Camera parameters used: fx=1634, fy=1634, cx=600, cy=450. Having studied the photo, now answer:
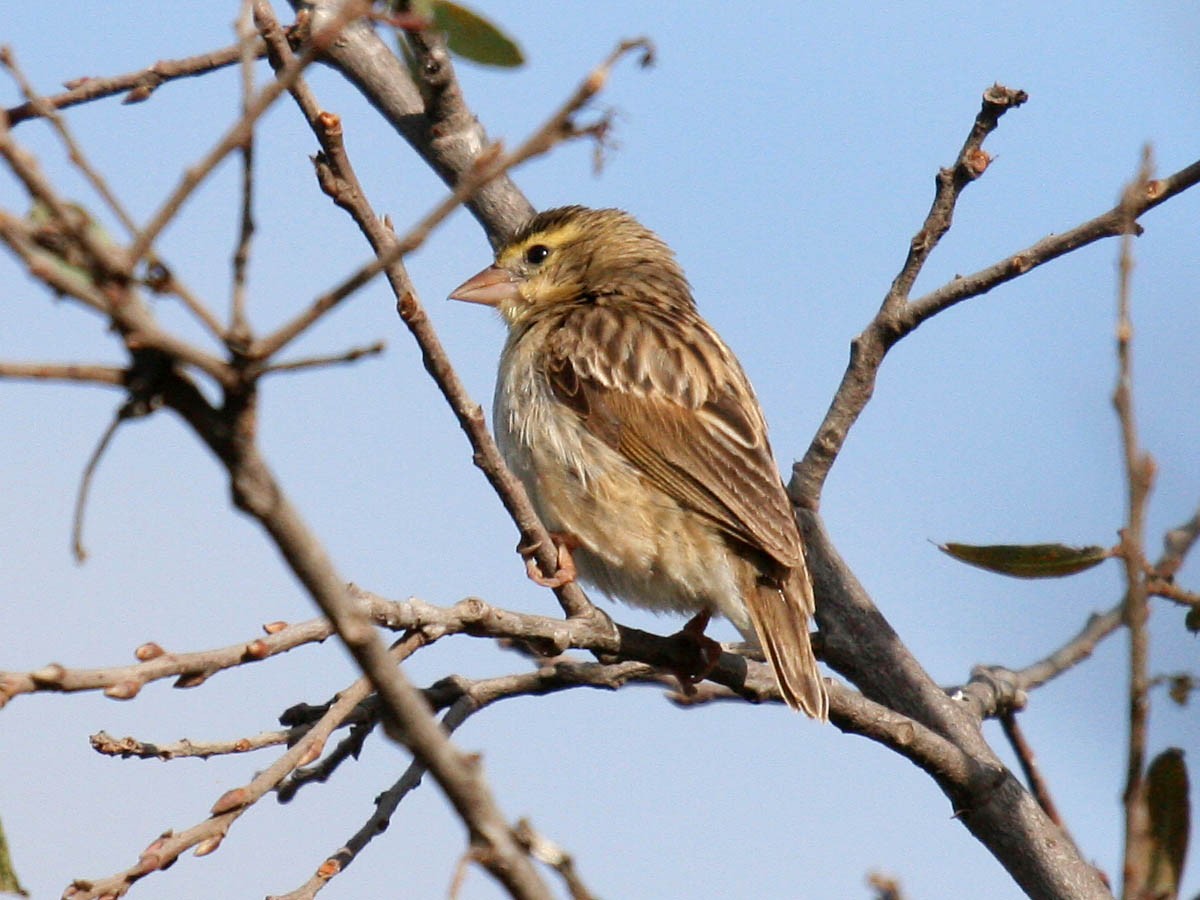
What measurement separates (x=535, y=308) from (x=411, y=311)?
307 centimetres

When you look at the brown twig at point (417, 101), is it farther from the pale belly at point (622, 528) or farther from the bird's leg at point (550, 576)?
the bird's leg at point (550, 576)

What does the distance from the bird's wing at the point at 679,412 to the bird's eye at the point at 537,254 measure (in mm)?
469

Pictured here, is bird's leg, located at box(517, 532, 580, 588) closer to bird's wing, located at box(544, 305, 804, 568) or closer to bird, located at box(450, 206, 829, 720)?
bird, located at box(450, 206, 829, 720)

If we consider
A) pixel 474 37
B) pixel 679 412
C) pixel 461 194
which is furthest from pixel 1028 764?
pixel 461 194

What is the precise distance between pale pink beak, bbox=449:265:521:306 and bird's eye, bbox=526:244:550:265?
0.10 metres

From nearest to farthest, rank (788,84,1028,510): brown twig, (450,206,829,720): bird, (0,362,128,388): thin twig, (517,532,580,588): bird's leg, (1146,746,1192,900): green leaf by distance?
(0,362,128,388): thin twig
(1146,746,1192,900): green leaf
(517,532,580,588): bird's leg
(788,84,1028,510): brown twig
(450,206,829,720): bird

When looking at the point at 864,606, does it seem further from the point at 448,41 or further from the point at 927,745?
the point at 448,41

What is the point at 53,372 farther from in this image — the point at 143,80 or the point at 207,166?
the point at 143,80

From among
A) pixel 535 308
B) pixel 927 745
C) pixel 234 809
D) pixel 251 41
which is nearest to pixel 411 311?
pixel 234 809

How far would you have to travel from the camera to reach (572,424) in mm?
5039

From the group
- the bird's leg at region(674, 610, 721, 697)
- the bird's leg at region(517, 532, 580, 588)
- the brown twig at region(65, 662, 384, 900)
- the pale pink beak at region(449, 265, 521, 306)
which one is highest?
the pale pink beak at region(449, 265, 521, 306)

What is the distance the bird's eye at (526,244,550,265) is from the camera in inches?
241

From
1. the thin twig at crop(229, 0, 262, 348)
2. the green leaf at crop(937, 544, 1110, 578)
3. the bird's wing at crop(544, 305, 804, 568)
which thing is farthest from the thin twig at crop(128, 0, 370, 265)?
the bird's wing at crop(544, 305, 804, 568)

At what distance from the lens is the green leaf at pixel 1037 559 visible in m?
3.60
